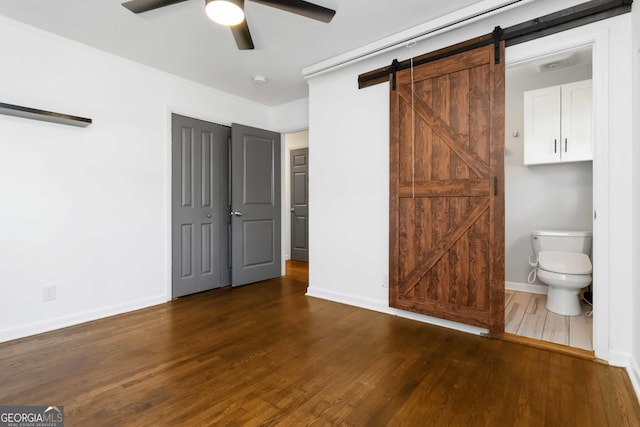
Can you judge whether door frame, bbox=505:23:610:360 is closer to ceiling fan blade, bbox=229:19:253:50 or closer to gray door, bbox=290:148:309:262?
ceiling fan blade, bbox=229:19:253:50

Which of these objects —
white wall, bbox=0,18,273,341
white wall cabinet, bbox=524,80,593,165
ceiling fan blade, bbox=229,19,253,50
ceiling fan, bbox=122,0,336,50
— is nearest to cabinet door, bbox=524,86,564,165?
white wall cabinet, bbox=524,80,593,165

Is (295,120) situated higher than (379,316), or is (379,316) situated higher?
(295,120)

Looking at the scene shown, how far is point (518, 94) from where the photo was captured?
3.77m

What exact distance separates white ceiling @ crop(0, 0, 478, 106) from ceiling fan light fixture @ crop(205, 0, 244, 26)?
293mm

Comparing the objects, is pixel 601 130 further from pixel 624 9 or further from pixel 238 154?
pixel 238 154

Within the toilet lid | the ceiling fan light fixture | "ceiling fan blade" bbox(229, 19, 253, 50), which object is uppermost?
"ceiling fan blade" bbox(229, 19, 253, 50)

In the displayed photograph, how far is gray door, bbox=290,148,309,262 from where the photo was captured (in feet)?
19.8

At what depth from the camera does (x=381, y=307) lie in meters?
3.05

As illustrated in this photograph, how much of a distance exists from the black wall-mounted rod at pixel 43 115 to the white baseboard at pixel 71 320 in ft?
5.38

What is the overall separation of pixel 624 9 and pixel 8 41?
4.32 metres

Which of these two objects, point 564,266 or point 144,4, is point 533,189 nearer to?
point 564,266

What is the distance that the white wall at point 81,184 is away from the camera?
248 centimetres

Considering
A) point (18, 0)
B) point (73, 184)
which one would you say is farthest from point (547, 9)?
point (73, 184)

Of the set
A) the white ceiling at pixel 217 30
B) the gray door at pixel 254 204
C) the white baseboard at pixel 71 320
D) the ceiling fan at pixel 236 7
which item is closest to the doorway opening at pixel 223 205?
the gray door at pixel 254 204
